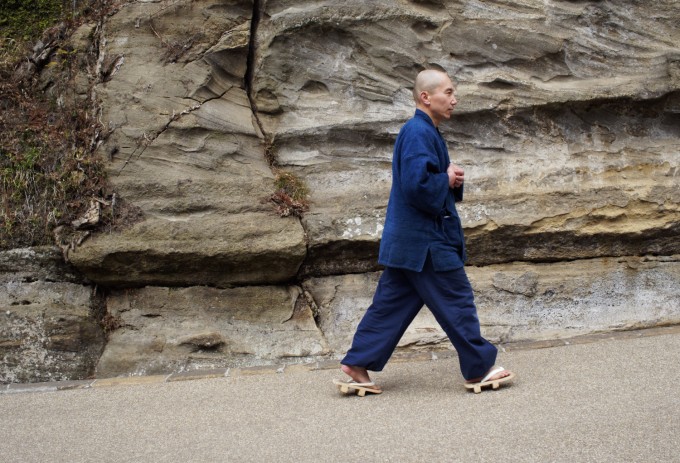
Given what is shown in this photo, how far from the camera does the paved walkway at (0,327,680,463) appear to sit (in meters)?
3.52

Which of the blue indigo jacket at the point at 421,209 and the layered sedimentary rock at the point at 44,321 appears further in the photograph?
the layered sedimentary rock at the point at 44,321

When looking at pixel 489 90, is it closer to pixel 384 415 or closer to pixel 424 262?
pixel 424 262

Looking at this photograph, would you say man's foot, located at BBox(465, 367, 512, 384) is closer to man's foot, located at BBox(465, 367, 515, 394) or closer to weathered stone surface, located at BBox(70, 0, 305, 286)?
man's foot, located at BBox(465, 367, 515, 394)

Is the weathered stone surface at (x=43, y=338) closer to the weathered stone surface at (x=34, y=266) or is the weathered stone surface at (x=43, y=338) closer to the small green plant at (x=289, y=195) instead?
the weathered stone surface at (x=34, y=266)

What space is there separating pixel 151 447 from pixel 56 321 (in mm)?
2085

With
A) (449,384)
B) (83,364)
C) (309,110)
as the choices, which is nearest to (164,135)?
(309,110)

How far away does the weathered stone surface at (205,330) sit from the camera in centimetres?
560

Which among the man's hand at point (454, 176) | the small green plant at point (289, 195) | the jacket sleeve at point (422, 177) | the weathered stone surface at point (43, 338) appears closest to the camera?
→ the jacket sleeve at point (422, 177)

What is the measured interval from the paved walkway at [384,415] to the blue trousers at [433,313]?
0.22m

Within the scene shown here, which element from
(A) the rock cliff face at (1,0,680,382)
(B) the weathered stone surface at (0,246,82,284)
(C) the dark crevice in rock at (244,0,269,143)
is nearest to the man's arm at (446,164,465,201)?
(A) the rock cliff face at (1,0,680,382)

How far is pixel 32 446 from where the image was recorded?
13.1 ft

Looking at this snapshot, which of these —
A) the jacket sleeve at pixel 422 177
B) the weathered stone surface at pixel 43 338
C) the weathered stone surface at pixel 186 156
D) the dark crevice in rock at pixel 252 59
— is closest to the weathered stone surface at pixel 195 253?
the weathered stone surface at pixel 186 156

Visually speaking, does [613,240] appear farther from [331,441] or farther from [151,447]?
[151,447]

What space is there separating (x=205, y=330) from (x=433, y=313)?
1.90 metres
